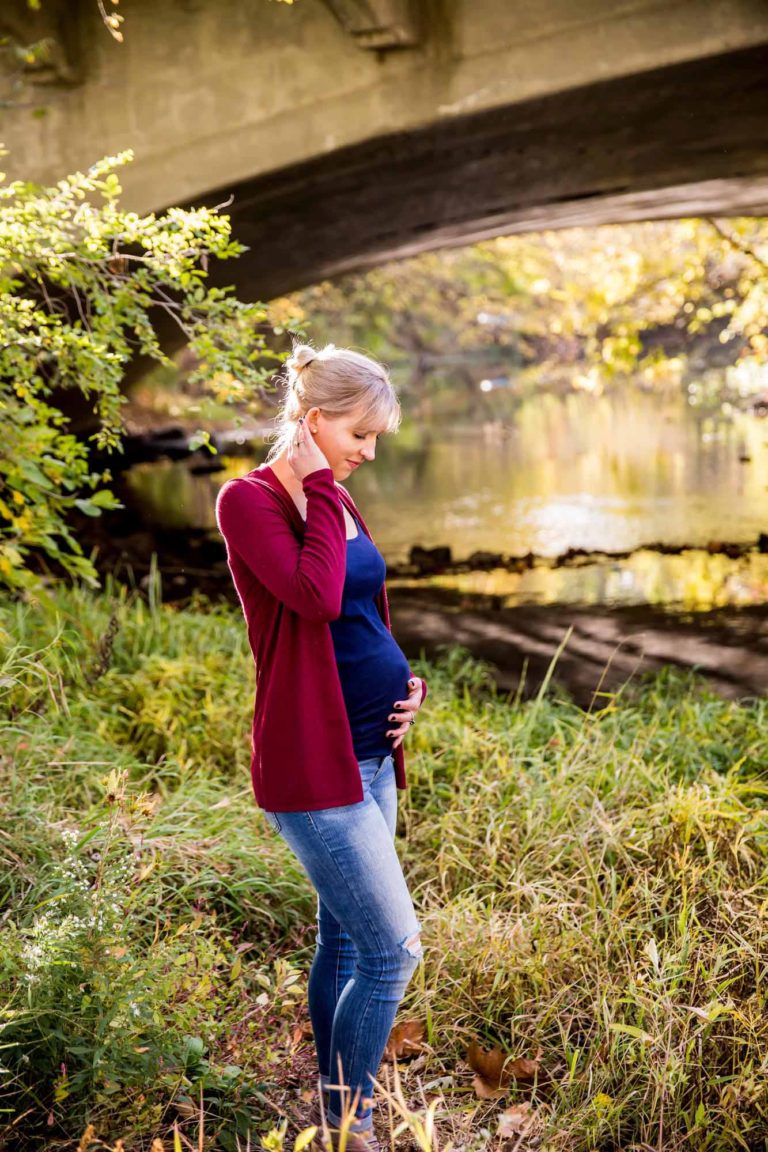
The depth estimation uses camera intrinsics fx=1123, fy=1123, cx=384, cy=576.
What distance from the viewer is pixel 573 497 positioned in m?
15.0

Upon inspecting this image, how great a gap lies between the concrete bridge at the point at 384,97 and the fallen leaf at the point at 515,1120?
5.46 metres

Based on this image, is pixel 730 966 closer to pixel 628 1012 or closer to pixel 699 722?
pixel 628 1012

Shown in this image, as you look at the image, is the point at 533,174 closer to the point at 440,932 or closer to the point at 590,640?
the point at 590,640

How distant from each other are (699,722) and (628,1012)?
240 centimetres

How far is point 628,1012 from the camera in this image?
11.0 ft

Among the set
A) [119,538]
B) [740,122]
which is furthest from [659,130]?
[119,538]

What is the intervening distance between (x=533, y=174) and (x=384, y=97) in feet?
8.05

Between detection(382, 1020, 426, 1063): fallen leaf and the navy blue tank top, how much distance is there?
1.15 metres

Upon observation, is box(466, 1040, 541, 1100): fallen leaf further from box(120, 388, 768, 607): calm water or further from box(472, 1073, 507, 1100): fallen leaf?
box(120, 388, 768, 607): calm water

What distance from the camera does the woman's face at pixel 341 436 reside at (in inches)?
107

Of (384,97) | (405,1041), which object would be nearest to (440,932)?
(405,1041)

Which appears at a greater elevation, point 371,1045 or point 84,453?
point 84,453

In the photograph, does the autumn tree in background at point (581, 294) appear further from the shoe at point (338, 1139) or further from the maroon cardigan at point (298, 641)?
the shoe at point (338, 1139)

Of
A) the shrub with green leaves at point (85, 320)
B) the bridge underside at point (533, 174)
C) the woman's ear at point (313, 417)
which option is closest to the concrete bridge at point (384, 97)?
the bridge underside at point (533, 174)
